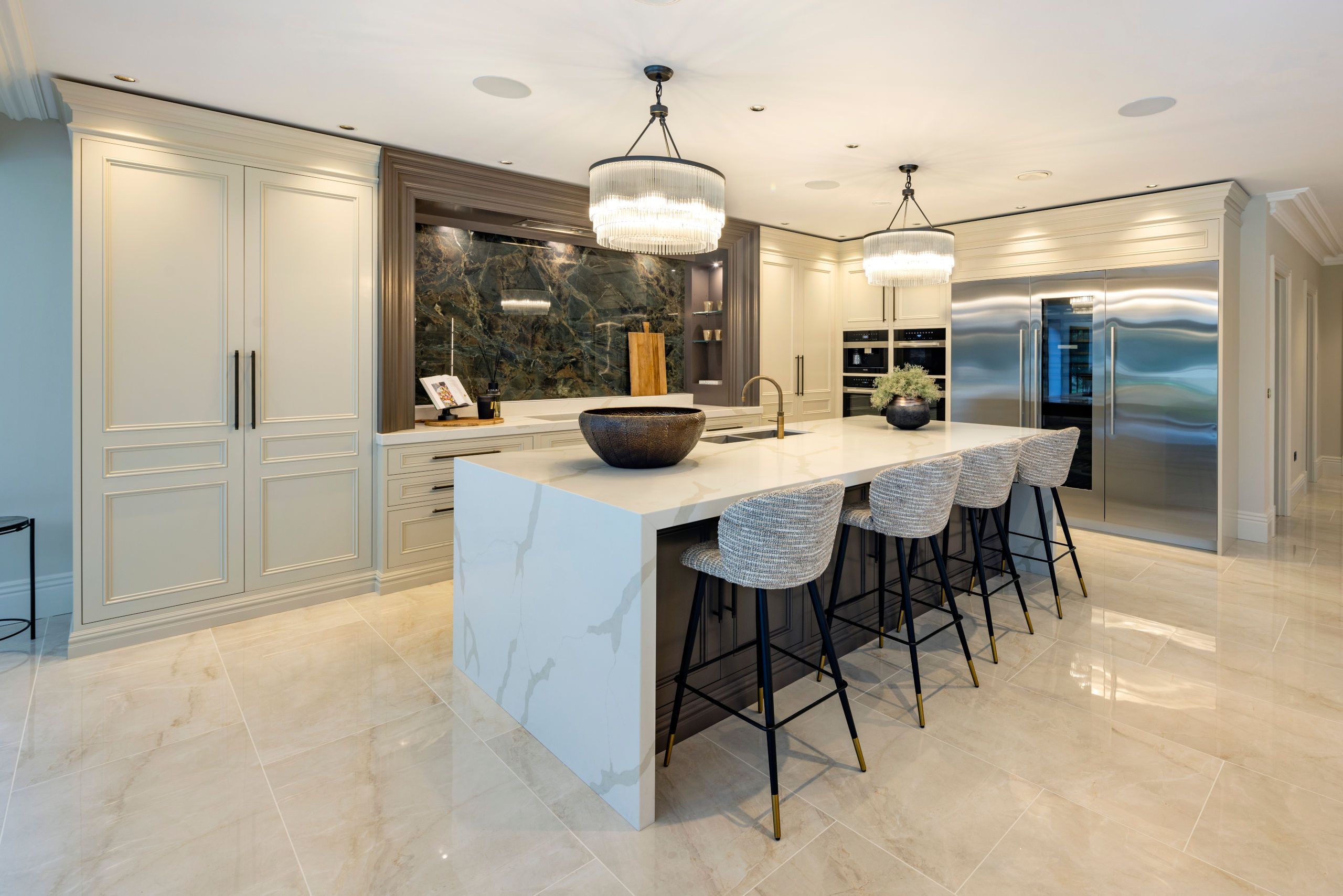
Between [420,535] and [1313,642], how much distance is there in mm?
4547

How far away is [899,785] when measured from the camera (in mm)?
2119

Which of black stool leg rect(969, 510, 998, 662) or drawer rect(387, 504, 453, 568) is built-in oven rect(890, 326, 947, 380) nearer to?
black stool leg rect(969, 510, 998, 662)

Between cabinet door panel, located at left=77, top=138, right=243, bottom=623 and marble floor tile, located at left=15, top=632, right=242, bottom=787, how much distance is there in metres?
0.29

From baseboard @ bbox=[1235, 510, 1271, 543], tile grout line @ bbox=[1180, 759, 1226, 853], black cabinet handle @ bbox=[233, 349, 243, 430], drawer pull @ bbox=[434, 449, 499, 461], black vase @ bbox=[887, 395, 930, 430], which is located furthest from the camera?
baseboard @ bbox=[1235, 510, 1271, 543]

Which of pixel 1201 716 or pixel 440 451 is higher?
pixel 440 451

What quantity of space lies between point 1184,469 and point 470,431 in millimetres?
4749

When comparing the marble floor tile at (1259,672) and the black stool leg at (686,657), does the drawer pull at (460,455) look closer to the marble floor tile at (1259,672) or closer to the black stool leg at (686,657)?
the black stool leg at (686,657)

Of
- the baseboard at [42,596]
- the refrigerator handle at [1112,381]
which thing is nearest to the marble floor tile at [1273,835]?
the refrigerator handle at [1112,381]

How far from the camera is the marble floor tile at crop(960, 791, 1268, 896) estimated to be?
170cm

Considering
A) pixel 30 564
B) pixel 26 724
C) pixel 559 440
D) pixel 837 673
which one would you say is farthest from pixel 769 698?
pixel 30 564

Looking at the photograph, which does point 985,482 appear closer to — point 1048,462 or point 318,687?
point 1048,462

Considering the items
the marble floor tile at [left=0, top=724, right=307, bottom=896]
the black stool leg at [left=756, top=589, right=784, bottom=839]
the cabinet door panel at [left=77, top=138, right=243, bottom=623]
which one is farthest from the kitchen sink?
the cabinet door panel at [left=77, top=138, right=243, bottom=623]

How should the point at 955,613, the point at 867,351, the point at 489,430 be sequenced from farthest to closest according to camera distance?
the point at 867,351 → the point at 489,430 → the point at 955,613

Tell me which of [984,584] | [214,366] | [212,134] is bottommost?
[984,584]
